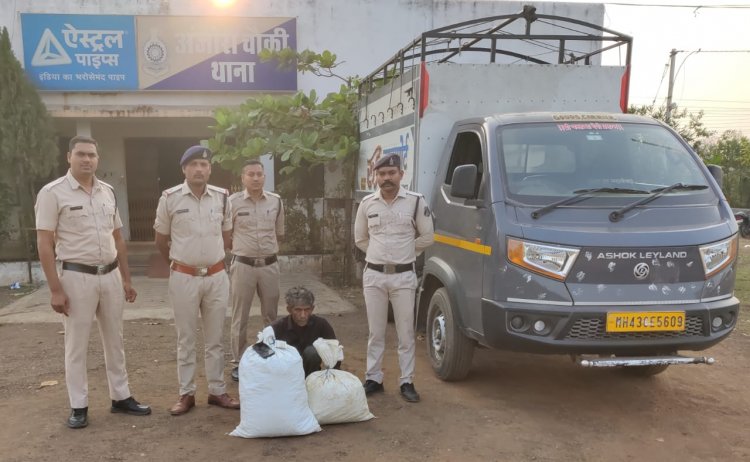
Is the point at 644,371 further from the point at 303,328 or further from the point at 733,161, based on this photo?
the point at 733,161

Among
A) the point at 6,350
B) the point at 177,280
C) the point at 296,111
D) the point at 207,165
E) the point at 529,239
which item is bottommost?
the point at 6,350

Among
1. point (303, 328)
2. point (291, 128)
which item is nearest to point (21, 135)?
point (291, 128)

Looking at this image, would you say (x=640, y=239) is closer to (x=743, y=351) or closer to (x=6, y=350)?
(x=743, y=351)

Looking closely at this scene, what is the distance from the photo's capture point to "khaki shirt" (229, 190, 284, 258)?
15.0ft

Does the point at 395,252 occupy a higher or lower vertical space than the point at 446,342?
higher

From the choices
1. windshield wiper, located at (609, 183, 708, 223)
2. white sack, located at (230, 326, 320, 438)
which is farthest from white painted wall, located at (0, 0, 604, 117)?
white sack, located at (230, 326, 320, 438)

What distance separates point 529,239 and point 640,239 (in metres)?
0.67

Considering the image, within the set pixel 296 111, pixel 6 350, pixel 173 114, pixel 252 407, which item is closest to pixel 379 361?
pixel 252 407

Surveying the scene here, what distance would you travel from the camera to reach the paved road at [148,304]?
270 inches

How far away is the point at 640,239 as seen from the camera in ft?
11.2

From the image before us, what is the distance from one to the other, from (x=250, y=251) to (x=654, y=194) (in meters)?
3.04

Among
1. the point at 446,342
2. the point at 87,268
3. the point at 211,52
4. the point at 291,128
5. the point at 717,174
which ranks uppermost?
the point at 211,52

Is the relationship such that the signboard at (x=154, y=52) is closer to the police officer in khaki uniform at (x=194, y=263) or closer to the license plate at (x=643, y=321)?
the police officer in khaki uniform at (x=194, y=263)

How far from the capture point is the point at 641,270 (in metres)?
3.42
